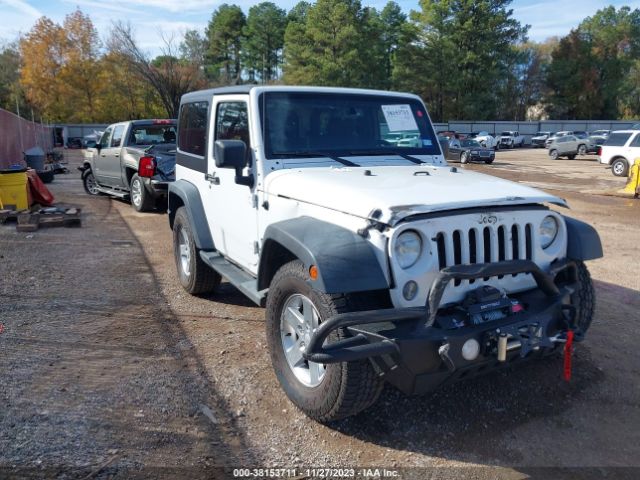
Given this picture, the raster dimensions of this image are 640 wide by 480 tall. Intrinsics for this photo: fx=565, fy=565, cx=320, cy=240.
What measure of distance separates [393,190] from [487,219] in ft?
1.94

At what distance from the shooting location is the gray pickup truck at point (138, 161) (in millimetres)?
10953

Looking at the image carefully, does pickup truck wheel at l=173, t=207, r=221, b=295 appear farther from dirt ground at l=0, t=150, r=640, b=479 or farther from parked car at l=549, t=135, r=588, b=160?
parked car at l=549, t=135, r=588, b=160

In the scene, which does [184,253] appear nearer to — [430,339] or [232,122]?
[232,122]

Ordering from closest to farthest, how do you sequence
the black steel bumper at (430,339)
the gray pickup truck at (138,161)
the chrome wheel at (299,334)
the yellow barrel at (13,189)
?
the black steel bumper at (430,339), the chrome wheel at (299,334), the yellow barrel at (13,189), the gray pickup truck at (138,161)

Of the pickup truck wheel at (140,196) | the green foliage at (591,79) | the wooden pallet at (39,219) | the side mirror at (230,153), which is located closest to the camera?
the side mirror at (230,153)

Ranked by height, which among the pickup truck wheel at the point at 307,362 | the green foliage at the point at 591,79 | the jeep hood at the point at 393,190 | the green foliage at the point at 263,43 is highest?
the green foliage at the point at 263,43

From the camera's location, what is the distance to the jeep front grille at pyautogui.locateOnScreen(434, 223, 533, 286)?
3.17 meters

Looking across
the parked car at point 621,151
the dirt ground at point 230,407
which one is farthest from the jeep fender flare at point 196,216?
the parked car at point 621,151

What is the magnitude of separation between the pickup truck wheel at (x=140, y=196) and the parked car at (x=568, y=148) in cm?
2940

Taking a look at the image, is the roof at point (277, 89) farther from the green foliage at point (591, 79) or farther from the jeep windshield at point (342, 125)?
the green foliage at point (591, 79)

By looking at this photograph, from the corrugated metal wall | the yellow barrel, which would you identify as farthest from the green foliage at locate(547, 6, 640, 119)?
the yellow barrel

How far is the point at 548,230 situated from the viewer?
3617 mm

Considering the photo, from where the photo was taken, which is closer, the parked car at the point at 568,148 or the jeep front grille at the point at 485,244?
the jeep front grille at the point at 485,244

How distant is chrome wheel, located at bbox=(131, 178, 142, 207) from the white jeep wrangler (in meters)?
7.35
